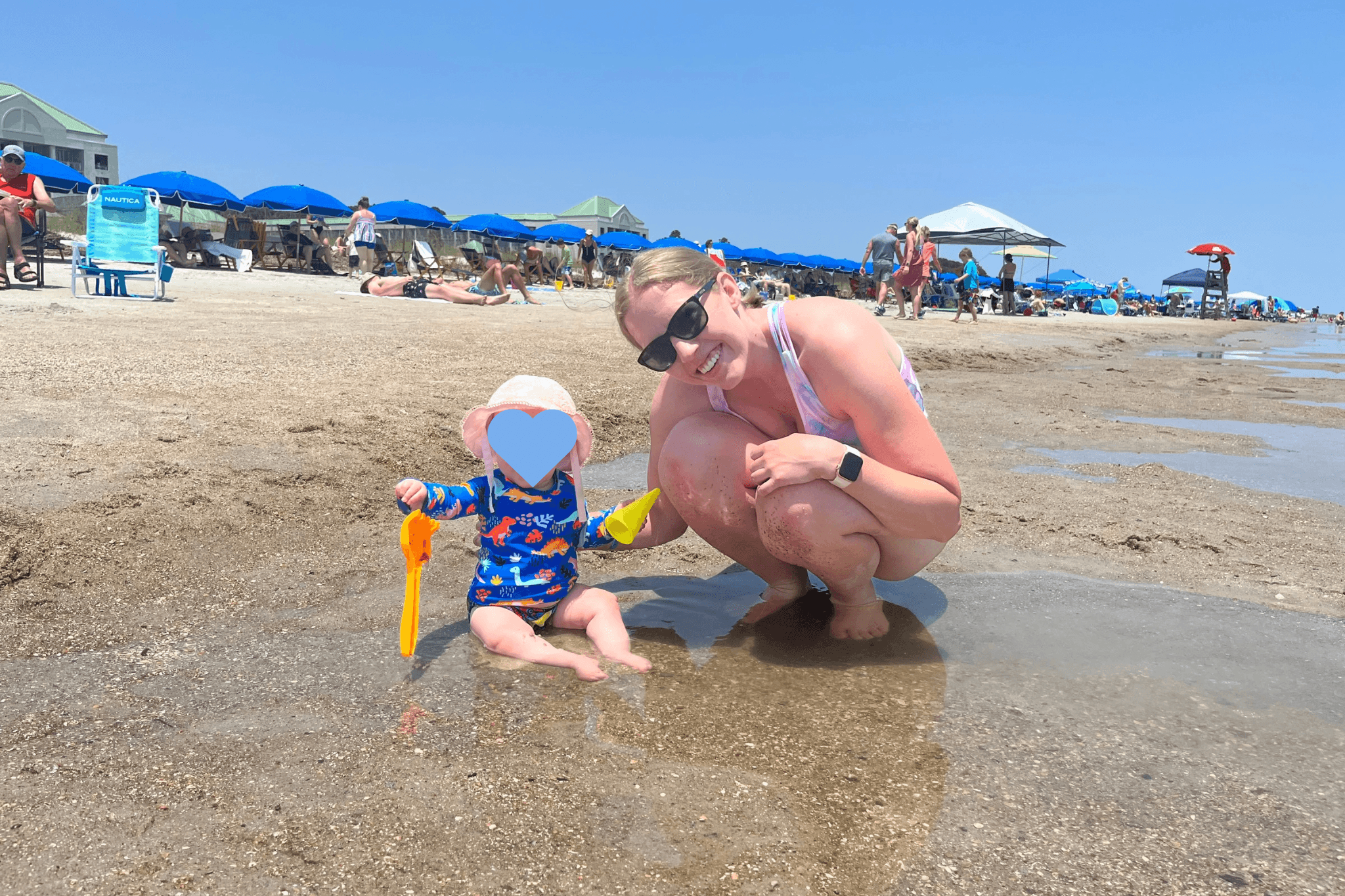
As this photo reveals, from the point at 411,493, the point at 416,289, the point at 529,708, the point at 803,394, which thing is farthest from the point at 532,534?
the point at 416,289

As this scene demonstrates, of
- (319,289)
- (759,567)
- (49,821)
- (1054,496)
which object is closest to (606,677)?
(759,567)

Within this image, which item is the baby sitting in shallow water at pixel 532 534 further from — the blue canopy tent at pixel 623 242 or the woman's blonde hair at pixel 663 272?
the blue canopy tent at pixel 623 242

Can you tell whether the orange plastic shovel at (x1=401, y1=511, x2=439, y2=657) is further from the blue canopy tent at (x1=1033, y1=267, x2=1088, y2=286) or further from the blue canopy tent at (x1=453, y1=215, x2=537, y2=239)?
the blue canopy tent at (x1=1033, y1=267, x2=1088, y2=286)

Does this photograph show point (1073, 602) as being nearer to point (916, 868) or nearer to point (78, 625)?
point (916, 868)

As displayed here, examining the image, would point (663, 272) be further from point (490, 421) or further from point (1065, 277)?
point (1065, 277)

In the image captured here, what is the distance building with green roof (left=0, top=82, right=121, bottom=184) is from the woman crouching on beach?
4261 centimetres

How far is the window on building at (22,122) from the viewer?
3784cm

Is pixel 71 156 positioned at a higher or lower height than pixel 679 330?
higher

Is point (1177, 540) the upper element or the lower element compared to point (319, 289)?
lower

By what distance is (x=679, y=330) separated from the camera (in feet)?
7.43

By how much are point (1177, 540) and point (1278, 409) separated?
4.95m

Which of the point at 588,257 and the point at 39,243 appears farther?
the point at 588,257

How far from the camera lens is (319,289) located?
49.1 feet

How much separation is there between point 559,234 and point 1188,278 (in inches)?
1538
